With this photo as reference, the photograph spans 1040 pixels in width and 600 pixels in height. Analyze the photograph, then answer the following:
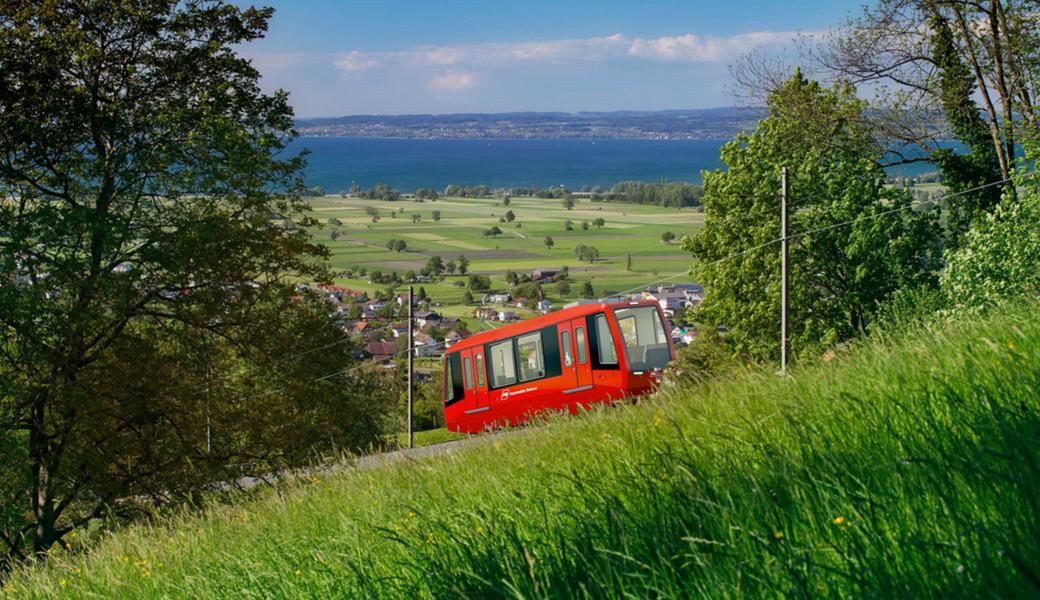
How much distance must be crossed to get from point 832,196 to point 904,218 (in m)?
2.65

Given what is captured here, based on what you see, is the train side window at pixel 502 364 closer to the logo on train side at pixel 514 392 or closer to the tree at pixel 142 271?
the logo on train side at pixel 514 392

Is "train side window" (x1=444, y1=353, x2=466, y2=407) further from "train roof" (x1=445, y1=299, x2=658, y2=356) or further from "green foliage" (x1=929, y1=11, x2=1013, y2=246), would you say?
"green foliage" (x1=929, y1=11, x2=1013, y2=246)

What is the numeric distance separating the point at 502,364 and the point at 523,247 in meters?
135

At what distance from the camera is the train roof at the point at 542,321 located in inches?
869

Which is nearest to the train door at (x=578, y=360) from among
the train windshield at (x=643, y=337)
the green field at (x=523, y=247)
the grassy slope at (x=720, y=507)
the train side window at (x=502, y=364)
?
the train windshield at (x=643, y=337)

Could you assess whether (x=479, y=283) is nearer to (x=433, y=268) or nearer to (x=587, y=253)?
(x=433, y=268)

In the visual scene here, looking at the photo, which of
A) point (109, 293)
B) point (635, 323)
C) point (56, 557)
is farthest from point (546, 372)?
point (56, 557)

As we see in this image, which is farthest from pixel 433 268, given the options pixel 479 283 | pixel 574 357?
pixel 574 357

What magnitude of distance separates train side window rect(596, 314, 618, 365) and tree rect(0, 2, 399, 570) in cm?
693

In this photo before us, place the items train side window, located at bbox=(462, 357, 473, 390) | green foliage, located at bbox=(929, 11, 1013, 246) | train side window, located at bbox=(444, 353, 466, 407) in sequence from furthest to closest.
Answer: green foliage, located at bbox=(929, 11, 1013, 246) < train side window, located at bbox=(444, 353, 466, 407) < train side window, located at bbox=(462, 357, 473, 390)

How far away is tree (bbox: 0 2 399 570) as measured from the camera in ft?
70.5

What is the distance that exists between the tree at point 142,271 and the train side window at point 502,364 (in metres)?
3.72

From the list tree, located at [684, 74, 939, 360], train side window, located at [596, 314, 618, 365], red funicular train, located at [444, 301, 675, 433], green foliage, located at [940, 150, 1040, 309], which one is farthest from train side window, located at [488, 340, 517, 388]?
tree, located at [684, 74, 939, 360]

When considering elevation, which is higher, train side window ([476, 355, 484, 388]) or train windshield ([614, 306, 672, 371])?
train windshield ([614, 306, 672, 371])
